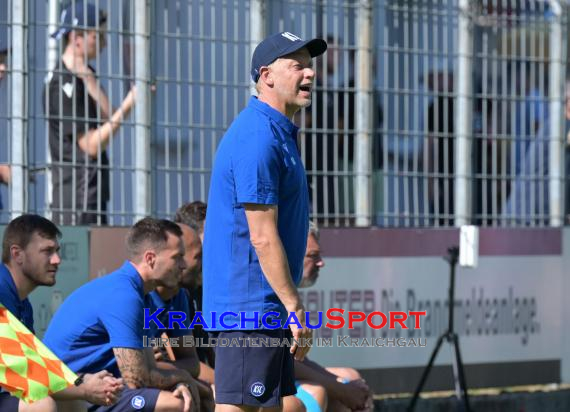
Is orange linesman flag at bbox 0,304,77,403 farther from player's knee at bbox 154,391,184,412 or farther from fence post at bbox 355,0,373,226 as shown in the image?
fence post at bbox 355,0,373,226

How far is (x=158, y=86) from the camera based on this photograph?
8539 mm

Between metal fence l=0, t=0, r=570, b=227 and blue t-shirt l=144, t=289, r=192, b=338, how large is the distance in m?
1.07

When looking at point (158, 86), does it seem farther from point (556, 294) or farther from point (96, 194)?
point (556, 294)

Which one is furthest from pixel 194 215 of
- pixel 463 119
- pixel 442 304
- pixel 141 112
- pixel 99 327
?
pixel 463 119

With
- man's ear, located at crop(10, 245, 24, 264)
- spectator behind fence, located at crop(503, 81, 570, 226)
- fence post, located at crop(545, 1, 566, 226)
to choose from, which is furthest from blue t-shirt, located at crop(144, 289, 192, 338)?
fence post, located at crop(545, 1, 566, 226)

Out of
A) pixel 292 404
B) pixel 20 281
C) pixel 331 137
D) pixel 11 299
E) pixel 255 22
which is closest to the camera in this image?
pixel 11 299

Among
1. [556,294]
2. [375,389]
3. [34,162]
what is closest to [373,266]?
[375,389]

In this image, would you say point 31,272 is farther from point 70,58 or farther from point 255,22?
point 255,22

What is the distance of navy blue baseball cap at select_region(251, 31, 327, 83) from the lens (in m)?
5.49

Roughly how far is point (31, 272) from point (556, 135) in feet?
16.3

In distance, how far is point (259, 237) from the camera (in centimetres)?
522

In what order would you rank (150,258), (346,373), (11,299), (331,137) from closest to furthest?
(11,299)
(150,258)
(346,373)
(331,137)

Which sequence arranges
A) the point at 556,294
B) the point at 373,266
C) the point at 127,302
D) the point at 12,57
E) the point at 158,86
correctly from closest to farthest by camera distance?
the point at 127,302, the point at 12,57, the point at 158,86, the point at 373,266, the point at 556,294

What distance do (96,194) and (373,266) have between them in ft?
6.68
